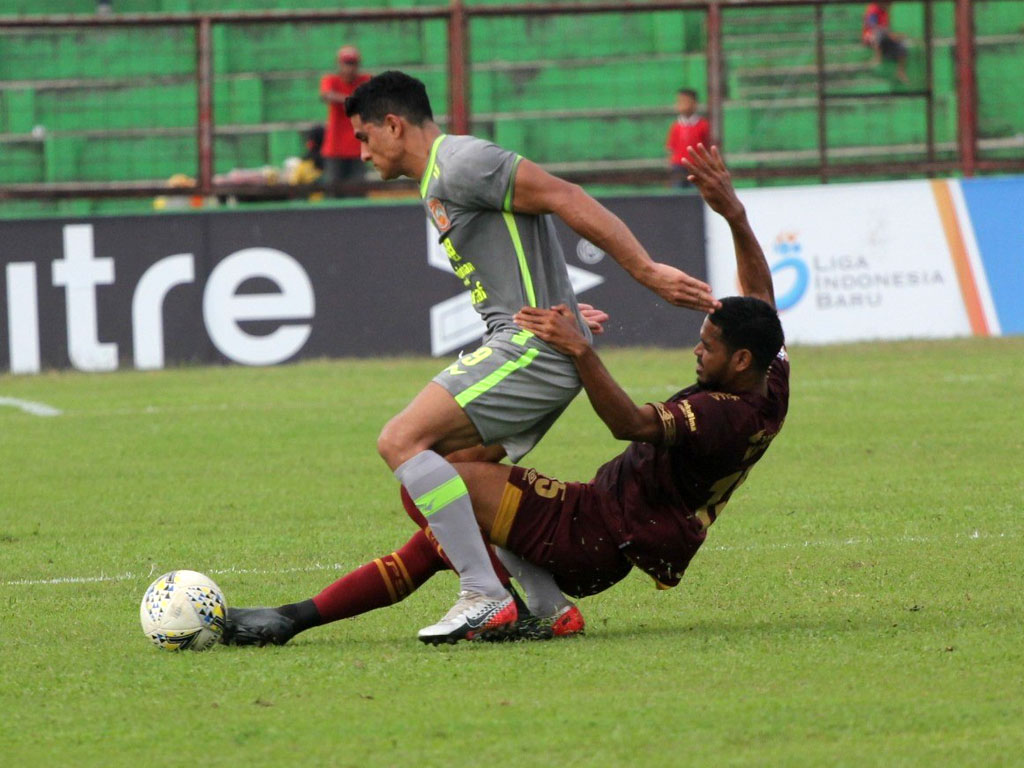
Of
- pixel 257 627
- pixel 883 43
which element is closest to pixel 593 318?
pixel 257 627

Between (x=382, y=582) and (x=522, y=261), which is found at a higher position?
(x=522, y=261)

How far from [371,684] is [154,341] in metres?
11.7

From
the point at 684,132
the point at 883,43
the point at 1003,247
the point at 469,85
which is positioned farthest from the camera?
the point at 883,43

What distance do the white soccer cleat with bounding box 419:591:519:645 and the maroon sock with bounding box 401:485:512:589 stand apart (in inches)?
6.8

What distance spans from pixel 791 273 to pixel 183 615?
454 inches

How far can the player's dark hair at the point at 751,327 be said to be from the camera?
5.39 metres

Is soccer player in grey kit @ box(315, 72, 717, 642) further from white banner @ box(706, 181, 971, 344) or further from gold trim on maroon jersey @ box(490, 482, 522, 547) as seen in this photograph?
white banner @ box(706, 181, 971, 344)

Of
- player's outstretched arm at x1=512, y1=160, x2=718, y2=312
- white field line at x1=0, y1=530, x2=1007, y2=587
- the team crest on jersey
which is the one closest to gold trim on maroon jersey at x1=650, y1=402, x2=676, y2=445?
player's outstretched arm at x1=512, y1=160, x2=718, y2=312

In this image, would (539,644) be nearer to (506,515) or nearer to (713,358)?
(506,515)

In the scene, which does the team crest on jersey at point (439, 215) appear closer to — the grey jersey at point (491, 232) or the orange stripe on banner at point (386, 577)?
the grey jersey at point (491, 232)

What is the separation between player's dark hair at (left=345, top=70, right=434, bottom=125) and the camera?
218 inches

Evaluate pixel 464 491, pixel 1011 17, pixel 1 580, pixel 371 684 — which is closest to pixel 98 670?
pixel 371 684

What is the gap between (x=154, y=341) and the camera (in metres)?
16.0

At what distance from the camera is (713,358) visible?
5.48 meters
